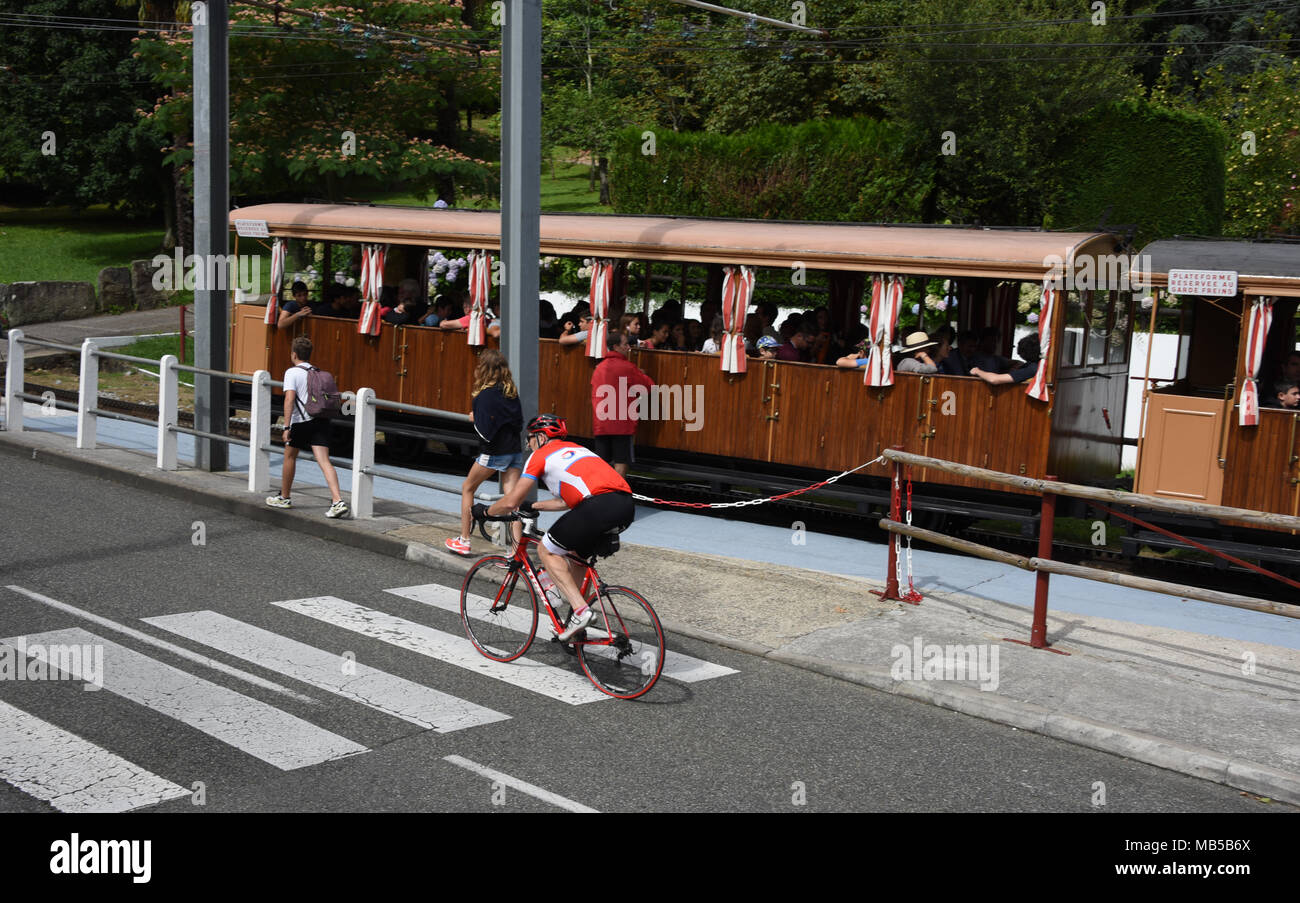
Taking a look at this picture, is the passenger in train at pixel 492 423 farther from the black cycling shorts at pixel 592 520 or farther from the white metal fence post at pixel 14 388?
the white metal fence post at pixel 14 388

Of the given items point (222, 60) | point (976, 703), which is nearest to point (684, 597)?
point (976, 703)

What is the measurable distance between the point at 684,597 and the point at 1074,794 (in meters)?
4.19

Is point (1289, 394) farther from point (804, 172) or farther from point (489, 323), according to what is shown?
point (804, 172)

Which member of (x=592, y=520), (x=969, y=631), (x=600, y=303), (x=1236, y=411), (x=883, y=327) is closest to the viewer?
(x=592, y=520)

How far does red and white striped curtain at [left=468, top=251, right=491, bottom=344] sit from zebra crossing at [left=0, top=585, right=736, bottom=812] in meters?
6.57

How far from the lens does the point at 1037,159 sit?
29.2 metres

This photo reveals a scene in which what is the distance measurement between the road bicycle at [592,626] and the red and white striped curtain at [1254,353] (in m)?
6.58

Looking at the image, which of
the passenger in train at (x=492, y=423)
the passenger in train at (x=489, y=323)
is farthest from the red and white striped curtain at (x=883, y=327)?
the passenger in train at (x=489, y=323)

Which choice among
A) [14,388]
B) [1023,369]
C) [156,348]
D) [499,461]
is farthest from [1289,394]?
[156,348]

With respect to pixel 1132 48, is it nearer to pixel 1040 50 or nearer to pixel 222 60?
pixel 1040 50

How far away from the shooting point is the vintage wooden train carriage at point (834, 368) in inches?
511

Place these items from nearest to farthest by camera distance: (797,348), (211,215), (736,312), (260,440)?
(260,440) → (736,312) → (797,348) → (211,215)

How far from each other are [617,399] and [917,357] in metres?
3.11

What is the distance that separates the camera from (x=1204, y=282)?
1220cm
